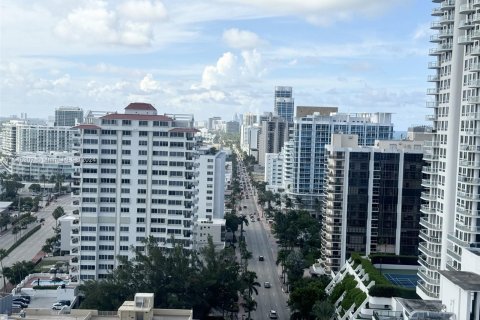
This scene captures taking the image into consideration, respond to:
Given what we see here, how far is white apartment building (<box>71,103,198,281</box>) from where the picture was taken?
169 ft

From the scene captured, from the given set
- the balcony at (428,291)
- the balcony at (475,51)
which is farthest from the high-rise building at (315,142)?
the balcony at (475,51)

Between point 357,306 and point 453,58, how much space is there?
54.3ft

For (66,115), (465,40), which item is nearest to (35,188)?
(66,115)

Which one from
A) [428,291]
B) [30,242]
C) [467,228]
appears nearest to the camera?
[467,228]

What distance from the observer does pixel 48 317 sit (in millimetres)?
25281

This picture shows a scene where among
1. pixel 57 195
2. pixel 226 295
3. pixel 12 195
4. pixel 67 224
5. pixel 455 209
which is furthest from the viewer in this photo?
pixel 57 195

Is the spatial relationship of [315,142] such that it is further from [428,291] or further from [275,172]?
[428,291]

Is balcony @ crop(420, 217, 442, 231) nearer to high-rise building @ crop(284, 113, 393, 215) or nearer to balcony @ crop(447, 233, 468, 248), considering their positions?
balcony @ crop(447, 233, 468, 248)

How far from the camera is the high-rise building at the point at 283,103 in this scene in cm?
17062

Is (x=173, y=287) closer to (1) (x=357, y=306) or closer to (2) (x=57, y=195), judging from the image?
(1) (x=357, y=306)

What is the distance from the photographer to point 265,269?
6278cm

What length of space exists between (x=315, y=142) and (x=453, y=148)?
5544 centimetres

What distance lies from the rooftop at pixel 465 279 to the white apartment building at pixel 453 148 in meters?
3.15

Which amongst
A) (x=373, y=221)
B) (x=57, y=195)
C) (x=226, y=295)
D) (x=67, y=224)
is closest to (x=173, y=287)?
(x=226, y=295)
